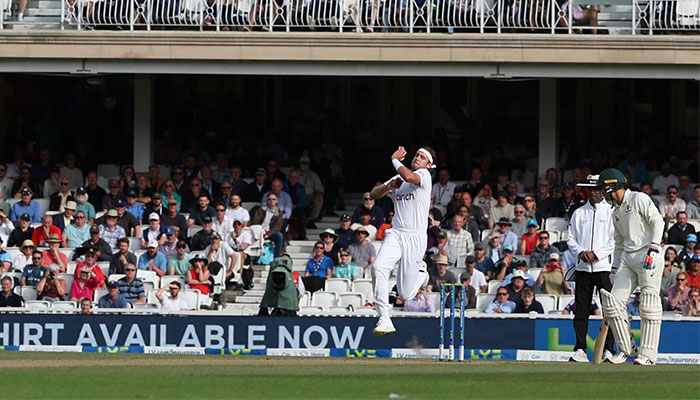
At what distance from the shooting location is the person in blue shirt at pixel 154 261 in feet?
65.1

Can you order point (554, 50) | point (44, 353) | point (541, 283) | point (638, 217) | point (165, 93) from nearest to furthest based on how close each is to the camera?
point (638, 217)
point (44, 353)
point (541, 283)
point (554, 50)
point (165, 93)

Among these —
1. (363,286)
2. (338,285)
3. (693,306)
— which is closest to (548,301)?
(693,306)

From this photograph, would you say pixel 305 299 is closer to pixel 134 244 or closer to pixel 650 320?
pixel 134 244

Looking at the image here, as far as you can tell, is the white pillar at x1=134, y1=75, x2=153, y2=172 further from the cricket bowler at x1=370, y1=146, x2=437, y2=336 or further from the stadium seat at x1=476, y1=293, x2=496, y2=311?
the cricket bowler at x1=370, y1=146, x2=437, y2=336

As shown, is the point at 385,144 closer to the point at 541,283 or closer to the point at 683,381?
the point at 541,283

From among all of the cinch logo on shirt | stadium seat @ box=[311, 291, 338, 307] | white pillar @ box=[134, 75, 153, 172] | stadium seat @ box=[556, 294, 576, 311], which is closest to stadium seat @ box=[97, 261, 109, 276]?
stadium seat @ box=[311, 291, 338, 307]

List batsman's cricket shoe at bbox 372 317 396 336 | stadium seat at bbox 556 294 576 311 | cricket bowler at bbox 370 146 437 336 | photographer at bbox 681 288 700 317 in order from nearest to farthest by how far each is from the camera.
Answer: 1. batsman's cricket shoe at bbox 372 317 396 336
2. cricket bowler at bbox 370 146 437 336
3. photographer at bbox 681 288 700 317
4. stadium seat at bbox 556 294 576 311

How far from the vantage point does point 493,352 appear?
16531 millimetres

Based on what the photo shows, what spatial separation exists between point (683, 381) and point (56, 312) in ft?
30.0

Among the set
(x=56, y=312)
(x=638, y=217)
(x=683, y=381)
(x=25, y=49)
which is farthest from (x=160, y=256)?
(x=683, y=381)

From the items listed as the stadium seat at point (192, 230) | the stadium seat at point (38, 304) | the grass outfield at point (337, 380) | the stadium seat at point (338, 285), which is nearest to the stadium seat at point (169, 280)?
the stadium seat at point (38, 304)

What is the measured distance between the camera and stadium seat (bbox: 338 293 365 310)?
18.7 meters

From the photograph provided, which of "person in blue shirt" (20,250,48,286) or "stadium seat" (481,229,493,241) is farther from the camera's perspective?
"stadium seat" (481,229,493,241)

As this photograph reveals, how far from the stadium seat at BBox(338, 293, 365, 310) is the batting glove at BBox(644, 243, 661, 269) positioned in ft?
22.6
